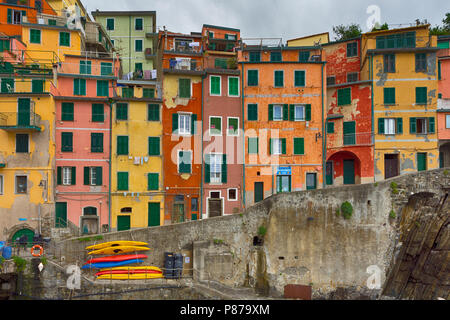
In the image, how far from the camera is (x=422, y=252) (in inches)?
1126

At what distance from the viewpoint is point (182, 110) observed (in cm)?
2994

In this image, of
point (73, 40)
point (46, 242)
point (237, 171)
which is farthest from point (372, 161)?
point (73, 40)

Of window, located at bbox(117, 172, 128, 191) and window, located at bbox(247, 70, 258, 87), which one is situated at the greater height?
window, located at bbox(247, 70, 258, 87)

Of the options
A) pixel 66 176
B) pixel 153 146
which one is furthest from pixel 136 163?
pixel 66 176

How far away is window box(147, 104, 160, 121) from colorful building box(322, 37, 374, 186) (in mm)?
14714

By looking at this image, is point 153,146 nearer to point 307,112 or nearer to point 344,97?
point 307,112

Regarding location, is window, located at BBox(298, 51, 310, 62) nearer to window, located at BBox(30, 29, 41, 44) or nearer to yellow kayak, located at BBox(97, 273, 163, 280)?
yellow kayak, located at BBox(97, 273, 163, 280)

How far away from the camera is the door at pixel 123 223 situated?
2824 centimetres

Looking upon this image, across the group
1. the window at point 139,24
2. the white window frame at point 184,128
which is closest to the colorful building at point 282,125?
the white window frame at point 184,128

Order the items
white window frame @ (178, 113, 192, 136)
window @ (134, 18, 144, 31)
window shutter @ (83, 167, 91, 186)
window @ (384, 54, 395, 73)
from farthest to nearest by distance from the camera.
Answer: window @ (134, 18, 144, 31) < window @ (384, 54, 395, 73) < white window frame @ (178, 113, 192, 136) < window shutter @ (83, 167, 91, 186)

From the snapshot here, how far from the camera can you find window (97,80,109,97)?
2880 centimetres

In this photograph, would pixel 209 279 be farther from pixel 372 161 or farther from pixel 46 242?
pixel 372 161

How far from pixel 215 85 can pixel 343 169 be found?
1358 centimetres

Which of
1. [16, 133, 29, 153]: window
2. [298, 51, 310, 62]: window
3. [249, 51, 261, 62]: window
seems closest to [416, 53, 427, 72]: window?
[298, 51, 310, 62]: window
